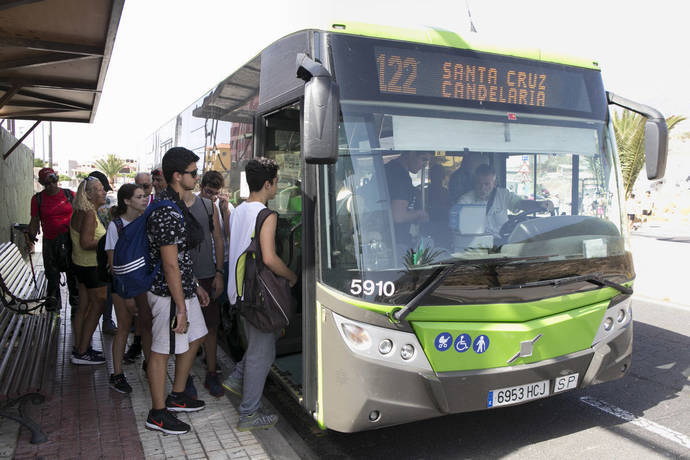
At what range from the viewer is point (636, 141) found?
2086cm

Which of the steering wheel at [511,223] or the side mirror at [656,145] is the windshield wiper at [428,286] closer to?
the steering wheel at [511,223]

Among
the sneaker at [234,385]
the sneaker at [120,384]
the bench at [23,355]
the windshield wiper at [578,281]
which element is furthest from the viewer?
the sneaker at [120,384]

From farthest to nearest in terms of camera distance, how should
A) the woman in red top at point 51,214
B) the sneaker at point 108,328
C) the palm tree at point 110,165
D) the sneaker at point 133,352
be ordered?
1. the palm tree at point 110,165
2. the woman in red top at point 51,214
3. the sneaker at point 108,328
4. the sneaker at point 133,352

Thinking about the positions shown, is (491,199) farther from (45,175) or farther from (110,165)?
(110,165)

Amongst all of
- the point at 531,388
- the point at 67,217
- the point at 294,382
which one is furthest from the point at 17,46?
the point at 531,388

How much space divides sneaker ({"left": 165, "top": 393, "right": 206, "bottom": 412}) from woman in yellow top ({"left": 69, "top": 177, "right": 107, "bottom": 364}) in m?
1.52

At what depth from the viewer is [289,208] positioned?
179 inches

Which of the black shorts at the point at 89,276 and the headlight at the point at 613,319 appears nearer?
the headlight at the point at 613,319

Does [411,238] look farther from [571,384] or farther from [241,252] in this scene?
[571,384]

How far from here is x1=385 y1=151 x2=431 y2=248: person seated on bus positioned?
3.34m

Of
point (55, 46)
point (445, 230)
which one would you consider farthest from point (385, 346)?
point (55, 46)

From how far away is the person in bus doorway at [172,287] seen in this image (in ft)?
12.2

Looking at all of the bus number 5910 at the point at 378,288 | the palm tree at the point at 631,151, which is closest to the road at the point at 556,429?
the bus number 5910 at the point at 378,288

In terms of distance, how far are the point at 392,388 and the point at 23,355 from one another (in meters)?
3.14
